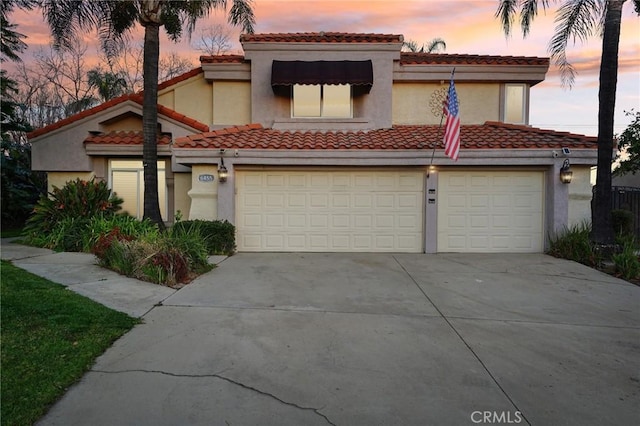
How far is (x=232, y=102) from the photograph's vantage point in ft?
44.7

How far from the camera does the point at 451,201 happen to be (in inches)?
426

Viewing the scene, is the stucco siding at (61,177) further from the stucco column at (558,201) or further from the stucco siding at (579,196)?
the stucco siding at (579,196)

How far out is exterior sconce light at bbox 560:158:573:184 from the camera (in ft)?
33.2

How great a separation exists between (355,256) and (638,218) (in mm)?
11064

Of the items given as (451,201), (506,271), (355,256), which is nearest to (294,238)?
(355,256)

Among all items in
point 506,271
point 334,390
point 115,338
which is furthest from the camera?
point 506,271

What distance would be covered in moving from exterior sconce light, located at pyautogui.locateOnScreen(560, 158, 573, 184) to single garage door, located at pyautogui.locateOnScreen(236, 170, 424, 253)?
3.69 m

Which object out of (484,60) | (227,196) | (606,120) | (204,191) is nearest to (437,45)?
(484,60)

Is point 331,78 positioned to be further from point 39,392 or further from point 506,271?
point 39,392

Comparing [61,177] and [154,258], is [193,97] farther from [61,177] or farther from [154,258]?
[154,258]

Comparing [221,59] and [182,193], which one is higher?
[221,59]

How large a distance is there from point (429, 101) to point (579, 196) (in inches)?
232

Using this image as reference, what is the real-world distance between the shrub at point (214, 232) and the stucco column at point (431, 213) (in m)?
5.45

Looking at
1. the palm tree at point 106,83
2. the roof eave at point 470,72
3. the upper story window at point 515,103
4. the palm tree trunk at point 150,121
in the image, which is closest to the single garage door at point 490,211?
the upper story window at point 515,103
